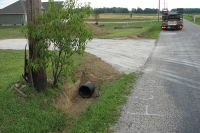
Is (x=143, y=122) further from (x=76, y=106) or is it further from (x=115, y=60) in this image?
(x=115, y=60)

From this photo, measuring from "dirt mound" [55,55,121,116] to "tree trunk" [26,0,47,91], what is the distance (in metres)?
0.68

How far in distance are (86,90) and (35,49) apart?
241cm

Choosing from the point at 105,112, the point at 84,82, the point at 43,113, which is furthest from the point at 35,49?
the point at 84,82

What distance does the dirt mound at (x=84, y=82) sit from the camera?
6.85 meters

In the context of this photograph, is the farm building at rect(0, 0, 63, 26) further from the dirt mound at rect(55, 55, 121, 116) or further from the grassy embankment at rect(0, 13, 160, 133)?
the grassy embankment at rect(0, 13, 160, 133)

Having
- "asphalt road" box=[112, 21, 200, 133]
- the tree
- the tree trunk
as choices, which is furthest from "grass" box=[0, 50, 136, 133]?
the tree

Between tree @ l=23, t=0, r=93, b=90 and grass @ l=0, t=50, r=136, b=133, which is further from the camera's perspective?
tree @ l=23, t=0, r=93, b=90

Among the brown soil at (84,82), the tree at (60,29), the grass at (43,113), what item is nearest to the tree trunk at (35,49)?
the tree at (60,29)

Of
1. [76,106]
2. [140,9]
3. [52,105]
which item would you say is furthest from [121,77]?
[140,9]

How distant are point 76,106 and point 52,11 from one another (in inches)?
115

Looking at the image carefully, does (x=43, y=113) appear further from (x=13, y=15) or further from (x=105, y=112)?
(x=13, y=15)

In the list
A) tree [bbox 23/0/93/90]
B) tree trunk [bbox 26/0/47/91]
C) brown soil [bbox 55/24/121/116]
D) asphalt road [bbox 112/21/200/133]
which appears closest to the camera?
asphalt road [bbox 112/21/200/133]

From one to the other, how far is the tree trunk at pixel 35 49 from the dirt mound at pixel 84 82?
0.68 meters

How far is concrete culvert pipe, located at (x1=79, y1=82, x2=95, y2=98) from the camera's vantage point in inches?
302
